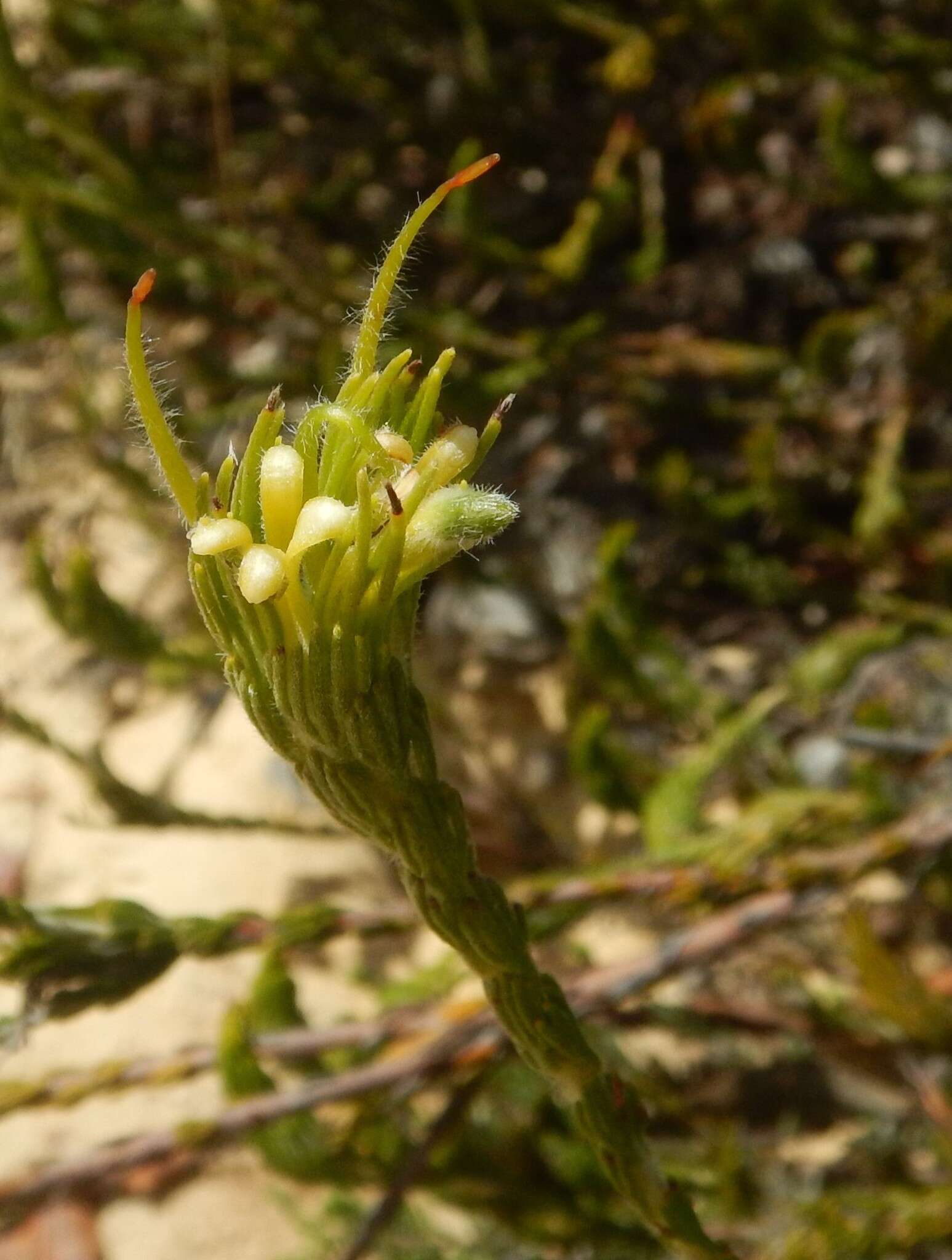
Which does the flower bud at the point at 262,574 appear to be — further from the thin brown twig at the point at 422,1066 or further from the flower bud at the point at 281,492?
the thin brown twig at the point at 422,1066

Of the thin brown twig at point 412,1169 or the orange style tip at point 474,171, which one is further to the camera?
the thin brown twig at point 412,1169

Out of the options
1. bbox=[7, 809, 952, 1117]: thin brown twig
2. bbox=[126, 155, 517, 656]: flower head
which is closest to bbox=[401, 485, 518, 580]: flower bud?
bbox=[126, 155, 517, 656]: flower head

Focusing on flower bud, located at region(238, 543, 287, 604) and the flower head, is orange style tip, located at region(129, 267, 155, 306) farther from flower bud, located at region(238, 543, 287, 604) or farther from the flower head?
flower bud, located at region(238, 543, 287, 604)

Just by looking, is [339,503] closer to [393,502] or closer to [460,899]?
[393,502]

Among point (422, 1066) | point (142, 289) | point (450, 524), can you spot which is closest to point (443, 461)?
point (450, 524)

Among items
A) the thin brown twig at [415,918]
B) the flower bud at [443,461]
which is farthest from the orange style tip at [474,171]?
the thin brown twig at [415,918]

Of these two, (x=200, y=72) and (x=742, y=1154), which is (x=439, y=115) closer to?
(x=200, y=72)

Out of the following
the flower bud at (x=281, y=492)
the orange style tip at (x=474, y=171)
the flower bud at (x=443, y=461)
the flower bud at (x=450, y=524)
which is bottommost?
the flower bud at (x=450, y=524)

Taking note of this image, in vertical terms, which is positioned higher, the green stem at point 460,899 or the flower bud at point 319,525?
the flower bud at point 319,525
